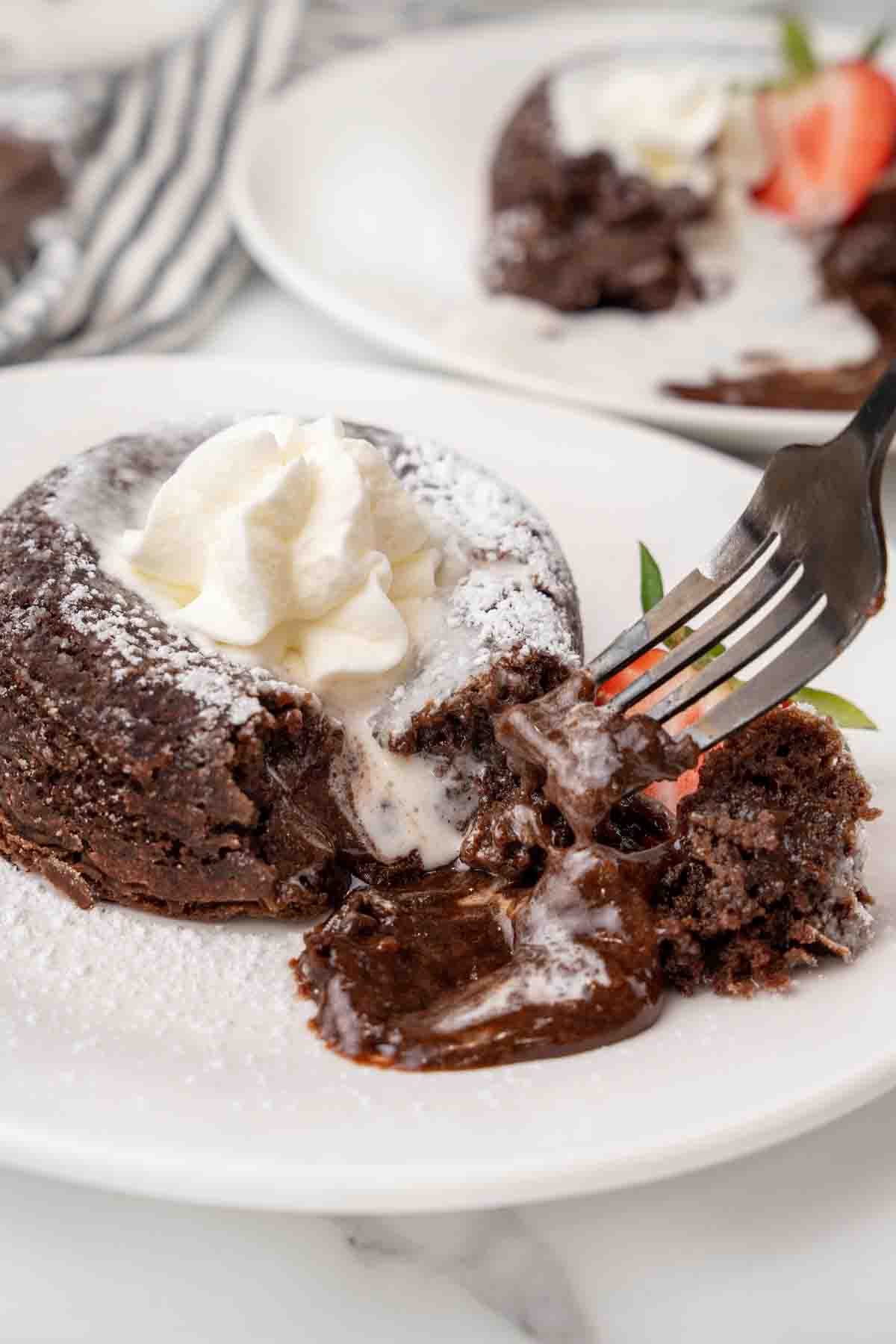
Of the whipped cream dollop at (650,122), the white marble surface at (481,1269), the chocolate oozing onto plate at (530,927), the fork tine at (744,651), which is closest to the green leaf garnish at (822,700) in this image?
the fork tine at (744,651)

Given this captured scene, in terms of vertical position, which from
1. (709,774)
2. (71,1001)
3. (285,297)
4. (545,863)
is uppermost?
(709,774)

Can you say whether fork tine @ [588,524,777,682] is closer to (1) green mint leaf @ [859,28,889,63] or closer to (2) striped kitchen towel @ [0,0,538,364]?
(2) striped kitchen towel @ [0,0,538,364]

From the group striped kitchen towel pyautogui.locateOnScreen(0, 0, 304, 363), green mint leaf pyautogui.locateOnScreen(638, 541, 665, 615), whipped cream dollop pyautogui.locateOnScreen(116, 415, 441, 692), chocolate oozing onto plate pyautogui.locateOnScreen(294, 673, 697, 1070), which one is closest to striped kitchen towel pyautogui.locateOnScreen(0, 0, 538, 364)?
striped kitchen towel pyautogui.locateOnScreen(0, 0, 304, 363)

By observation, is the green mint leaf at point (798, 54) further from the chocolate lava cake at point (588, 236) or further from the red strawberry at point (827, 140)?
the chocolate lava cake at point (588, 236)

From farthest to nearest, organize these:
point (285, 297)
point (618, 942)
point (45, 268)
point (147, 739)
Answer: point (285, 297) → point (45, 268) → point (147, 739) → point (618, 942)

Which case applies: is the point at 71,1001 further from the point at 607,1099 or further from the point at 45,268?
the point at 45,268

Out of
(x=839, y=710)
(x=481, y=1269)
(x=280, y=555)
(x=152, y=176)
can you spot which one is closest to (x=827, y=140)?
(x=152, y=176)

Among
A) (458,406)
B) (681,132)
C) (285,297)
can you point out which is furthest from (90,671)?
(681,132)
